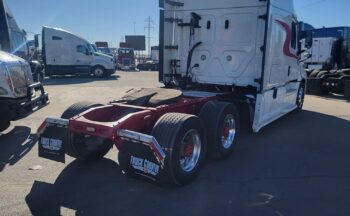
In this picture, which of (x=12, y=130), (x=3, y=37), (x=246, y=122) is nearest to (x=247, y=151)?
(x=246, y=122)

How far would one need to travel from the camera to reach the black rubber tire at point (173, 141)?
3928mm

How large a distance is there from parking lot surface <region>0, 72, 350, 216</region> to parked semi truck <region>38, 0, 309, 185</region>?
11.0 inches

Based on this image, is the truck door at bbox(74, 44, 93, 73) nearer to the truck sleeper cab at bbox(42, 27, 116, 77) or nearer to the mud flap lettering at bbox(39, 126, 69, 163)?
the truck sleeper cab at bbox(42, 27, 116, 77)

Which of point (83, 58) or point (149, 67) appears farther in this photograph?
point (149, 67)

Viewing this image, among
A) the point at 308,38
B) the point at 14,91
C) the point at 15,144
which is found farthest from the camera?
the point at 308,38

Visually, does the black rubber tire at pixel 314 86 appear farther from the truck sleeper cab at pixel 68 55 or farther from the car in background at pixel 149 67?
the car in background at pixel 149 67

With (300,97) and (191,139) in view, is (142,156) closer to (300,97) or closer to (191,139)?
(191,139)

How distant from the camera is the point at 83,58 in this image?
22.5m

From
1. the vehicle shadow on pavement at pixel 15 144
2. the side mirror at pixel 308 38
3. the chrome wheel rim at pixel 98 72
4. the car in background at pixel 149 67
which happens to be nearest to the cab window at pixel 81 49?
the chrome wheel rim at pixel 98 72

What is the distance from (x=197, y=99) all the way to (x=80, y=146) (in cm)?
223

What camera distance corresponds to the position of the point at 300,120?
884cm

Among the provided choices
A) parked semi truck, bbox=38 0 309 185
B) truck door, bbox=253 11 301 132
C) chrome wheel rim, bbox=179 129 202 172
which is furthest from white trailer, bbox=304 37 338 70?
chrome wheel rim, bbox=179 129 202 172

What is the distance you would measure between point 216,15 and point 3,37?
650 centimetres

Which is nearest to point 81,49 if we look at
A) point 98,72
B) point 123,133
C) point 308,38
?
point 98,72
